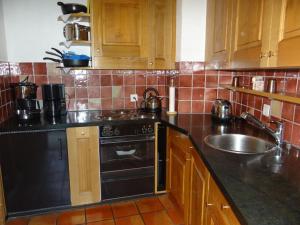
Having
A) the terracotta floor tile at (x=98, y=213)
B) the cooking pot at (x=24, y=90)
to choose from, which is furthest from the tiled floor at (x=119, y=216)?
the cooking pot at (x=24, y=90)

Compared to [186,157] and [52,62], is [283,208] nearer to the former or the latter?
[186,157]

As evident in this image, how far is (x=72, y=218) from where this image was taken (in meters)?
2.11

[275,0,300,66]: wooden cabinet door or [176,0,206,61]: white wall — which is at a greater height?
[176,0,206,61]: white wall

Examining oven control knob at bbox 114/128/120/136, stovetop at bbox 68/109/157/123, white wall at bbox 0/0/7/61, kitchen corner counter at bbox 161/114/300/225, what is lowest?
oven control knob at bbox 114/128/120/136

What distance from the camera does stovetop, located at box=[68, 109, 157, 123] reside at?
87.7 inches

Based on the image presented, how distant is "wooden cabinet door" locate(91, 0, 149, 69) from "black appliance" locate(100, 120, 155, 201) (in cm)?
62

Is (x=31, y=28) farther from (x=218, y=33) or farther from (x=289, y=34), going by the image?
(x=289, y=34)

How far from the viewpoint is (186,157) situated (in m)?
1.80

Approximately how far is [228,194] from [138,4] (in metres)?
1.96

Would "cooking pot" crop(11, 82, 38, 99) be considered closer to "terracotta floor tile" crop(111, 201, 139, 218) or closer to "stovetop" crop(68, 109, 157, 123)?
"stovetop" crop(68, 109, 157, 123)

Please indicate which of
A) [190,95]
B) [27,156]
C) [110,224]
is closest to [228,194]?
[110,224]

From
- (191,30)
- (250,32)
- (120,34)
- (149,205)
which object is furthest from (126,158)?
(250,32)

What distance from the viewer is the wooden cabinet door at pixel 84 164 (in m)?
2.12

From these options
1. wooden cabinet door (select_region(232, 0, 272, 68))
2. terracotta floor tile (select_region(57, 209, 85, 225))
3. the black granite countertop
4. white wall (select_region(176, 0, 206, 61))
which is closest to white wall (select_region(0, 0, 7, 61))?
the black granite countertop
